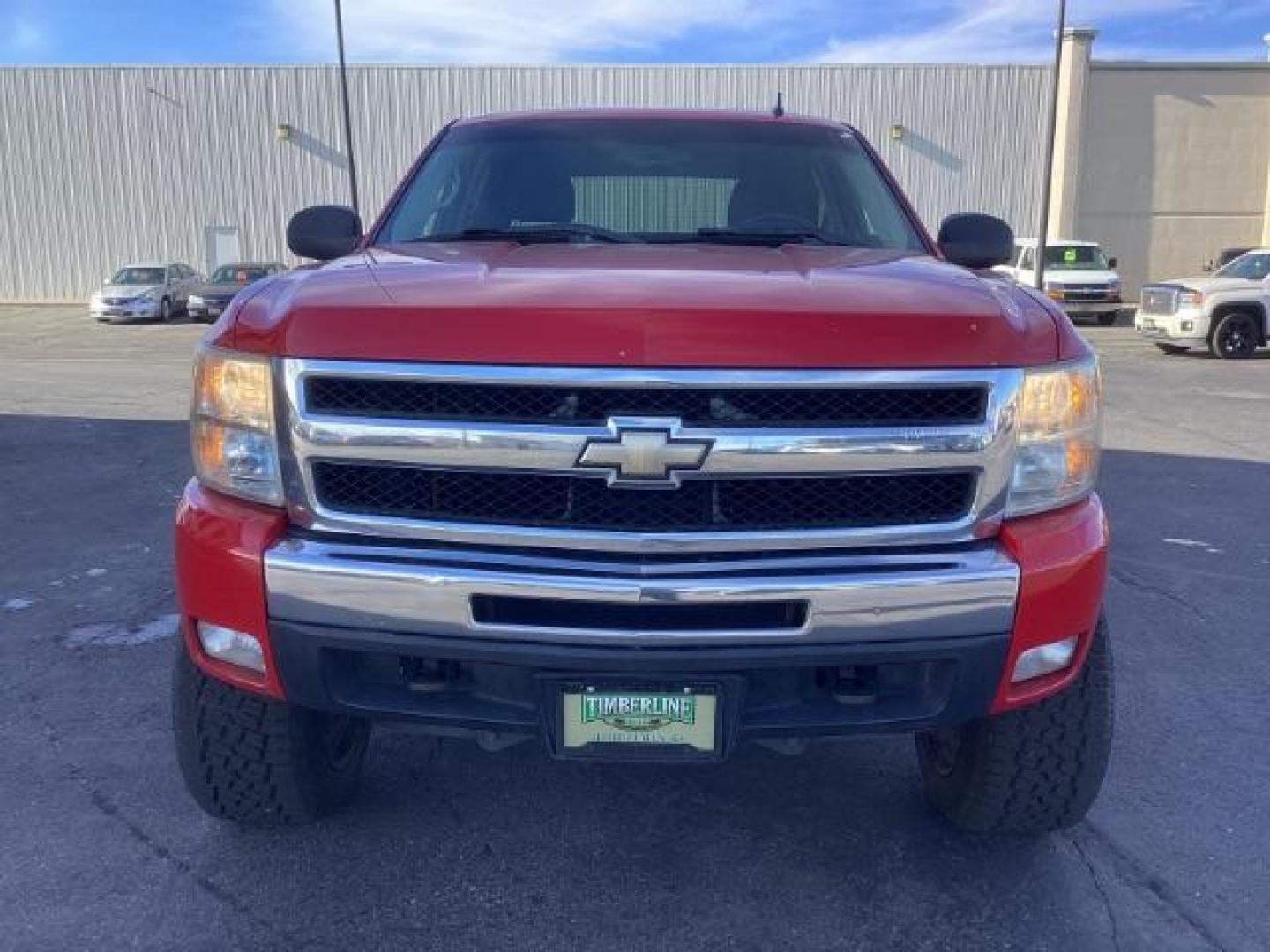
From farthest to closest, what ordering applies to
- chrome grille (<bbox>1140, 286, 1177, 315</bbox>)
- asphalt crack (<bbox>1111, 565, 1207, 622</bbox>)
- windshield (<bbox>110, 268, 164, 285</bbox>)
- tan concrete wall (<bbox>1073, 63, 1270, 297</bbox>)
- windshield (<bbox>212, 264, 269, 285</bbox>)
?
1. tan concrete wall (<bbox>1073, 63, 1270, 297</bbox>)
2. windshield (<bbox>110, 268, 164, 285</bbox>)
3. windshield (<bbox>212, 264, 269, 285</bbox>)
4. chrome grille (<bbox>1140, 286, 1177, 315</bbox>)
5. asphalt crack (<bbox>1111, 565, 1207, 622</bbox>)

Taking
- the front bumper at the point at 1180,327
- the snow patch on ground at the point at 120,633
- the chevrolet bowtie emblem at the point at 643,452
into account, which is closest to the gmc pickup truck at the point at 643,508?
the chevrolet bowtie emblem at the point at 643,452

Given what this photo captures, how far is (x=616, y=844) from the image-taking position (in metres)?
2.96

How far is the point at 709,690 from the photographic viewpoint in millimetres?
2268

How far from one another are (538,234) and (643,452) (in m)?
1.36

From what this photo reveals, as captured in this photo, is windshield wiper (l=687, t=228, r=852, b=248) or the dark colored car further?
the dark colored car

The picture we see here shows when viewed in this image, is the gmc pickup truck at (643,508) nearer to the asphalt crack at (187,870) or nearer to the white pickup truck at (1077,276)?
the asphalt crack at (187,870)

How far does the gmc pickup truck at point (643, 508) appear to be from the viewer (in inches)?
86.6

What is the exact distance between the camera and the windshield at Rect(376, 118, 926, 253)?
3516 millimetres

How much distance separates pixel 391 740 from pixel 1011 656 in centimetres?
210

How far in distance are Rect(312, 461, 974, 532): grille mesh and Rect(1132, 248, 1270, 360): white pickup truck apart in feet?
54.4

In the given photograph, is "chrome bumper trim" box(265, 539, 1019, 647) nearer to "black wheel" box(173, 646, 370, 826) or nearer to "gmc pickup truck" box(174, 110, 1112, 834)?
"gmc pickup truck" box(174, 110, 1112, 834)

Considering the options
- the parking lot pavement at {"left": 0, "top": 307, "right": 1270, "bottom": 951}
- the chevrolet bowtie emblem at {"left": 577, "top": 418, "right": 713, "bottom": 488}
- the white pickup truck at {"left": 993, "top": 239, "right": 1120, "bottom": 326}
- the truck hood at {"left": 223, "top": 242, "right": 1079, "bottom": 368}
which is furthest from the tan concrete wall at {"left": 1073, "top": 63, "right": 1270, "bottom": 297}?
the chevrolet bowtie emblem at {"left": 577, "top": 418, "right": 713, "bottom": 488}

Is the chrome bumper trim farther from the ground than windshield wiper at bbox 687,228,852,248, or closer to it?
closer to it

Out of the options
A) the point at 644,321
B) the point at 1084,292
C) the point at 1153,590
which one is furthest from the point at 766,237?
the point at 1084,292
